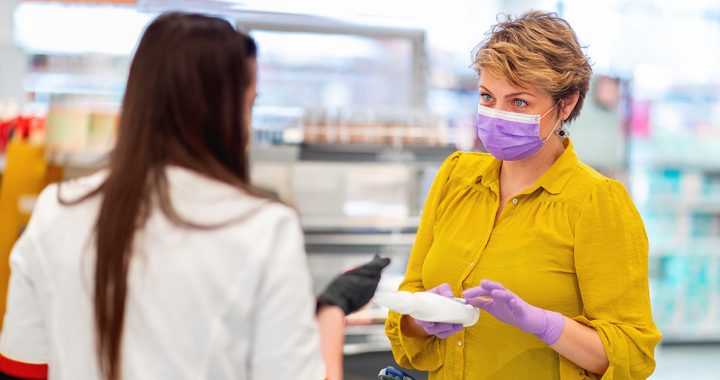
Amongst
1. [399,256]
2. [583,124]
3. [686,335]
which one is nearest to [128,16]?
[399,256]

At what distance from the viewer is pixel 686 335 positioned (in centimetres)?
679

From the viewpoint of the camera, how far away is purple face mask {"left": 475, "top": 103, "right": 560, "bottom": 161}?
1869 mm

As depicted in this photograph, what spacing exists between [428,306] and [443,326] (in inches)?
4.5

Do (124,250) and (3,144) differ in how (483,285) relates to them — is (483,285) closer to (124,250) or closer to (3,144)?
(124,250)

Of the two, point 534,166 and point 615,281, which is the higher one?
point 534,166

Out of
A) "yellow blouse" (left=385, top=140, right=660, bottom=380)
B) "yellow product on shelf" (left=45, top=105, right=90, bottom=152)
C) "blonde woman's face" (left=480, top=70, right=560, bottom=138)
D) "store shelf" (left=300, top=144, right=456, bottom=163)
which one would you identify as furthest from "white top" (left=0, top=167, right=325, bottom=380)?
"store shelf" (left=300, top=144, right=456, bottom=163)

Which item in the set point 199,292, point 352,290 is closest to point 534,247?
point 352,290

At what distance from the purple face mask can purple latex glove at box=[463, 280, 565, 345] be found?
1.27 feet

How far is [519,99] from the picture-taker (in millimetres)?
1896

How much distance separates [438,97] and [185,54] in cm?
642

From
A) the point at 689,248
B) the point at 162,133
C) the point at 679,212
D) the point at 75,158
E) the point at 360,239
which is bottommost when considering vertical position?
the point at 689,248

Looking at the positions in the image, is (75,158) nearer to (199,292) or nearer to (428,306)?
(428,306)

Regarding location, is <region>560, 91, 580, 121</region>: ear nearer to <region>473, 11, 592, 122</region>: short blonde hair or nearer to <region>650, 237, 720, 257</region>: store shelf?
<region>473, 11, 592, 122</region>: short blonde hair

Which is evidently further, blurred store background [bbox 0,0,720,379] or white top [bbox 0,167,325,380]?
blurred store background [bbox 0,0,720,379]
